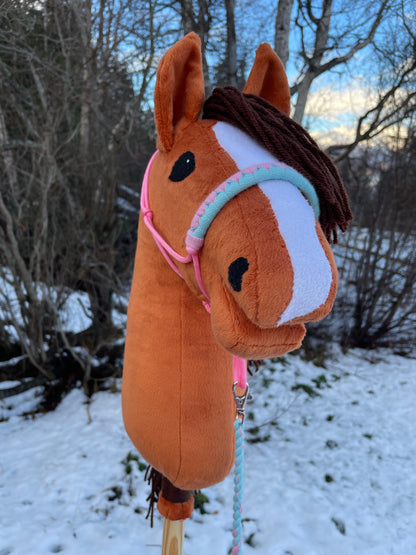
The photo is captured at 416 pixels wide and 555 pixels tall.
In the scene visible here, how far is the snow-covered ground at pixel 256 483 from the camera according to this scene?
1.85 metres

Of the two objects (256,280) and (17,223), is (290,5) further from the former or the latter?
(256,280)

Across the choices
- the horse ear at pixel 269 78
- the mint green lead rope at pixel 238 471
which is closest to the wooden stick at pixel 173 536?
the mint green lead rope at pixel 238 471

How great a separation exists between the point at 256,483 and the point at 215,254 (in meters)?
2.25

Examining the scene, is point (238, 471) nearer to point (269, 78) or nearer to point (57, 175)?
point (269, 78)

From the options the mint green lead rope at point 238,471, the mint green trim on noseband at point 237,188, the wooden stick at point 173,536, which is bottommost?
the wooden stick at point 173,536

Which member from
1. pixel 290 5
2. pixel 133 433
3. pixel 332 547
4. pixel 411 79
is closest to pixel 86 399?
pixel 332 547

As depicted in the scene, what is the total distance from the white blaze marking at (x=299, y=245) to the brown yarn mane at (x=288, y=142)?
0.17 feet

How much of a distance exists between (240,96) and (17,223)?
2571mm

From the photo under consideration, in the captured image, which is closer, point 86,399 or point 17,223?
point 17,223

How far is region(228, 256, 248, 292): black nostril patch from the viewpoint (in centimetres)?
50

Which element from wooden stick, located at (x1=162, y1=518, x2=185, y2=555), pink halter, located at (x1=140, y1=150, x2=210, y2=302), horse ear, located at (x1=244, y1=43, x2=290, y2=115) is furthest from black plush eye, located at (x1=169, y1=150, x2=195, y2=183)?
wooden stick, located at (x1=162, y1=518, x2=185, y2=555)

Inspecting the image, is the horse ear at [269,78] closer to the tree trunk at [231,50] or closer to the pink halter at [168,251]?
the pink halter at [168,251]

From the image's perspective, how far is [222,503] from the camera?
7.04 ft

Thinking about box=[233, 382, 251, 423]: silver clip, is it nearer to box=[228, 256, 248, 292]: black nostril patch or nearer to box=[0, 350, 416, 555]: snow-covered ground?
box=[228, 256, 248, 292]: black nostril patch
